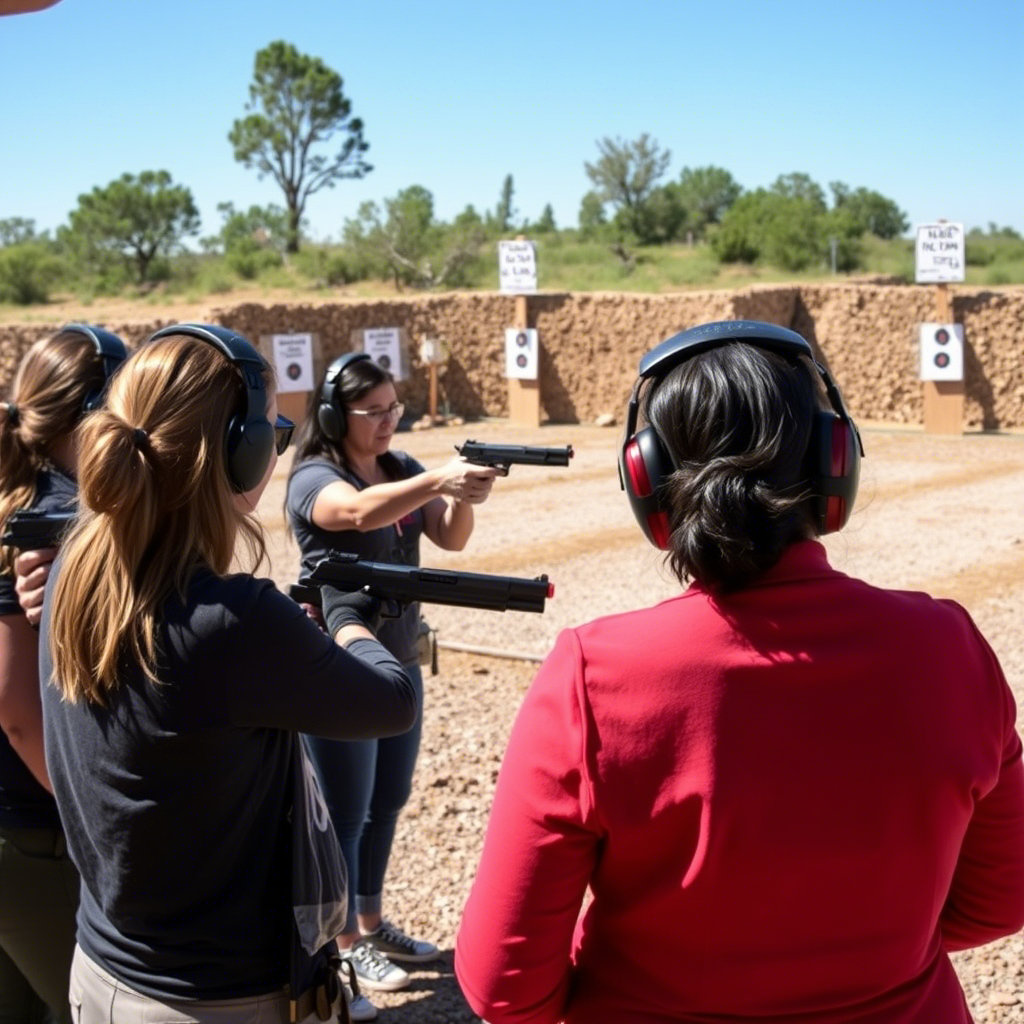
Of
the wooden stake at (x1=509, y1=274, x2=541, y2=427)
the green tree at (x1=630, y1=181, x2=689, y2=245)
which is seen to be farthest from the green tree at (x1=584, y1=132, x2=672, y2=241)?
the wooden stake at (x1=509, y1=274, x2=541, y2=427)

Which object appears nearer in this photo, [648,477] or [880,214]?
[648,477]

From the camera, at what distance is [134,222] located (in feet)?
108

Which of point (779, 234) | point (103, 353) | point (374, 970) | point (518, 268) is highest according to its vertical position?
point (779, 234)

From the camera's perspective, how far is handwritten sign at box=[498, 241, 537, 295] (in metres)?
16.5

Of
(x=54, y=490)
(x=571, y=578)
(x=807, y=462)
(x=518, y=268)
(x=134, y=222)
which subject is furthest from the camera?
(x=134, y=222)

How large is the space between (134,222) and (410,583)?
1319 inches

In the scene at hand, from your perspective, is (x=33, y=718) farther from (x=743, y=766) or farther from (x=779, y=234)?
(x=779, y=234)

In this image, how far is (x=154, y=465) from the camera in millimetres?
1604

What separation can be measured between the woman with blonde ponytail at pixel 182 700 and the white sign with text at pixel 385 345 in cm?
1574

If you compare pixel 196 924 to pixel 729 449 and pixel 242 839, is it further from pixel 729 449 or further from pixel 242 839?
pixel 729 449

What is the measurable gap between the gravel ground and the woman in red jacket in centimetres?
17

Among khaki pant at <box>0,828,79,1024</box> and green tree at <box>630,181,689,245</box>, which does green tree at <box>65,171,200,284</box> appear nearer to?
green tree at <box>630,181,689,245</box>

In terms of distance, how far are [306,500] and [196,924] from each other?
161 centimetres

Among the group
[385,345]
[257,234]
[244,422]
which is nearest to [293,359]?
[385,345]
